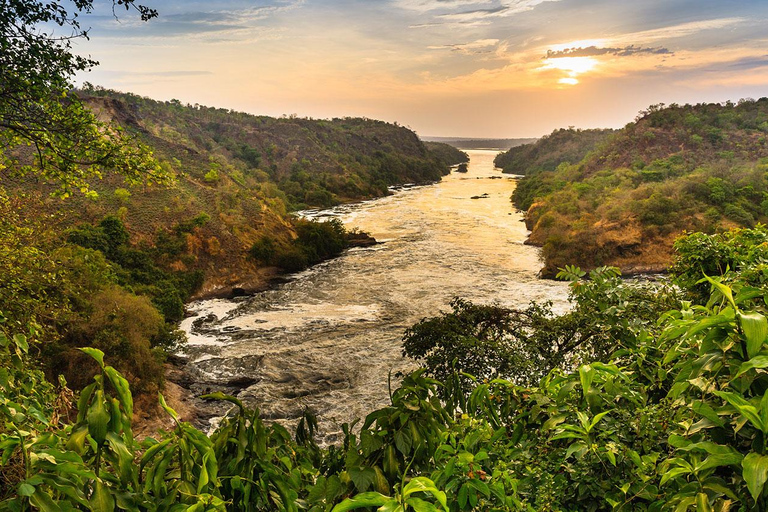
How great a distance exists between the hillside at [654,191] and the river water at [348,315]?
406 centimetres

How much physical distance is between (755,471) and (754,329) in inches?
15.9

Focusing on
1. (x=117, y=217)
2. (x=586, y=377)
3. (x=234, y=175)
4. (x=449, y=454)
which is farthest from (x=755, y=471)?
(x=234, y=175)

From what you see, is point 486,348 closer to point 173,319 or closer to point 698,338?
point 698,338

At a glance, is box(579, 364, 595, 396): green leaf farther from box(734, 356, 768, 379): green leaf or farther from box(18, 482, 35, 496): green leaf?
box(18, 482, 35, 496): green leaf

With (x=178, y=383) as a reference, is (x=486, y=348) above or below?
above

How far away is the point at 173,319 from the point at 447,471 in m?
22.3

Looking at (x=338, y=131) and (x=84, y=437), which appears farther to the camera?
(x=338, y=131)

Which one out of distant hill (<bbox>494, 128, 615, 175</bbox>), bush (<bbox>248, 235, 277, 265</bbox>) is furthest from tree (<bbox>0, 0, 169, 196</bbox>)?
distant hill (<bbox>494, 128, 615, 175</bbox>)

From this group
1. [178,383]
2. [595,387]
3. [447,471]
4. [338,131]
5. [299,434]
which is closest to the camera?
[447,471]

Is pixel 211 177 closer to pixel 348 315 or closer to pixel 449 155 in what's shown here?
pixel 348 315

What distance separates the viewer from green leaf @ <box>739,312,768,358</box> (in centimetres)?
134

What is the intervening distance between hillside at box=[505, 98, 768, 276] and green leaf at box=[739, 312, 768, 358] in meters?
28.7

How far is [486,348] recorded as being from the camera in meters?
11.4

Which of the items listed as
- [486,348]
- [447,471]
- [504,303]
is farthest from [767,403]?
[504,303]
